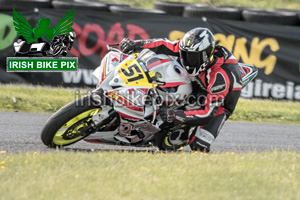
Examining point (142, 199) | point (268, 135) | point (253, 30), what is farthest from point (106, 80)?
point (253, 30)

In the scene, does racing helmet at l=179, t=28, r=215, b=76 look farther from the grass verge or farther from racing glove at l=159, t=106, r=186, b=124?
the grass verge

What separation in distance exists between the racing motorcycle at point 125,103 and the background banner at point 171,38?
14.8 ft

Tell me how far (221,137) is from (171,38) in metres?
3.46

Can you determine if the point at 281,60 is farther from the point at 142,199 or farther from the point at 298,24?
the point at 142,199

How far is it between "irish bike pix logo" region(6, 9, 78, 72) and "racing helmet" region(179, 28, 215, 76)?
486cm

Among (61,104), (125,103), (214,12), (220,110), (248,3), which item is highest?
(214,12)

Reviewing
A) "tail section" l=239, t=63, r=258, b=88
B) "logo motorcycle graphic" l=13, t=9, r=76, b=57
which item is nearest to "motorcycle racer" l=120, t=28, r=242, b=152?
"tail section" l=239, t=63, r=258, b=88

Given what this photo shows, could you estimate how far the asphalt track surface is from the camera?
5.84 meters

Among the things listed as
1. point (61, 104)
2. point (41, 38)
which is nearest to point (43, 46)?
point (41, 38)

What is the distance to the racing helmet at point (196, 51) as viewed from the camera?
517 centimetres

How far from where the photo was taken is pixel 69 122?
5.18 metres

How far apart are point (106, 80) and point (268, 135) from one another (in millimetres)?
3560

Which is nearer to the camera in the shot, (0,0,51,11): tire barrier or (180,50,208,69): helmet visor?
(180,50,208,69): helmet visor

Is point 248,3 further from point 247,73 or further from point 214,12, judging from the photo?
point 247,73
